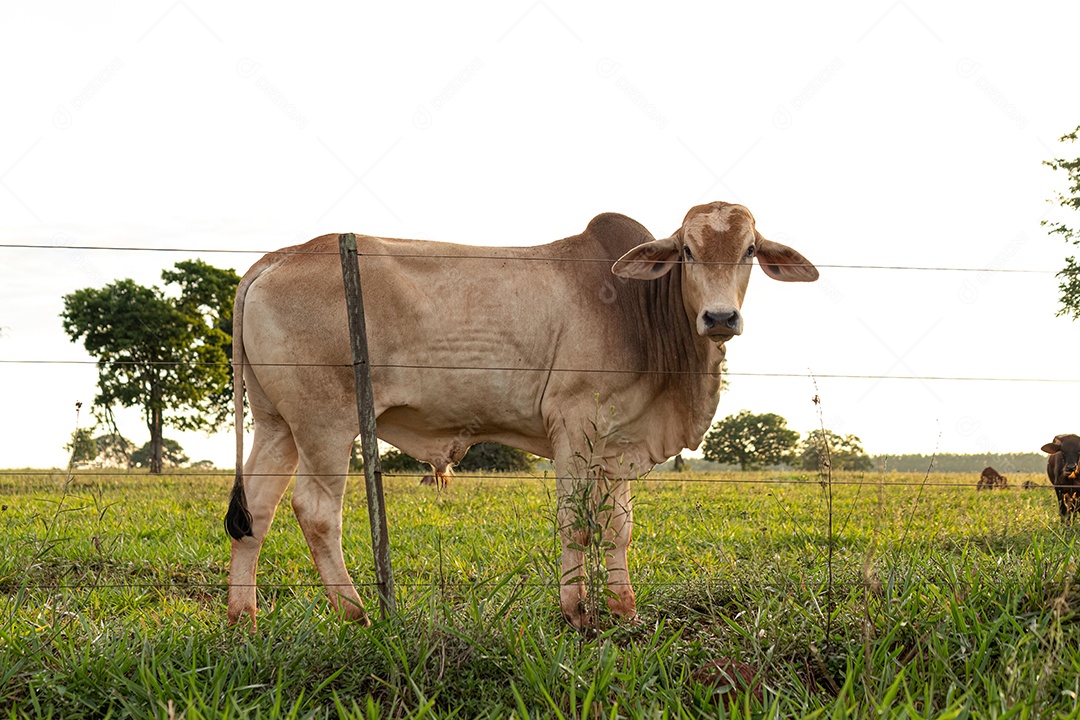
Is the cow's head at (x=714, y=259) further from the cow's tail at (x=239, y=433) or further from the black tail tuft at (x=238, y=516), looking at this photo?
the black tail tuft at (x=238, y=516)

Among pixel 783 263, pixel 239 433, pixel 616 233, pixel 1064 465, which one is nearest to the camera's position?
→ pixel 239 433

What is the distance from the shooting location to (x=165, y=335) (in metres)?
30.2

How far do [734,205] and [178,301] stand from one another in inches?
1126

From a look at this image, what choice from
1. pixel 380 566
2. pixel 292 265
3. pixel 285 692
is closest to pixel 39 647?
pixel 285 692

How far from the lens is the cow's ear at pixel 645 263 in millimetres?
5301

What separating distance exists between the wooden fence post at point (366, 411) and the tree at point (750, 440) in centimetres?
3376

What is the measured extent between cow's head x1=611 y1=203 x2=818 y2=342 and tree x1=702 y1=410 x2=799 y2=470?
3223 centimetres

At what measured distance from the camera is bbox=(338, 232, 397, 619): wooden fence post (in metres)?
4.17

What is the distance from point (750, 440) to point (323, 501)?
40872 mm

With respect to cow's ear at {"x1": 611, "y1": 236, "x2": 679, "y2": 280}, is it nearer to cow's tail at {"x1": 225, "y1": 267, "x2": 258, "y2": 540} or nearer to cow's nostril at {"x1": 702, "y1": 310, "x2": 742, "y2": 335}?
cow's nostril at {"x1": 702, "y1": 310, "x2": 742, "y2": 335}

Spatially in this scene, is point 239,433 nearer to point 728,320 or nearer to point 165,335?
point 728,320

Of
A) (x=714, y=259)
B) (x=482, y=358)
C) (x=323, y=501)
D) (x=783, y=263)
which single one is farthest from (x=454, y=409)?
(x=783, y=263)

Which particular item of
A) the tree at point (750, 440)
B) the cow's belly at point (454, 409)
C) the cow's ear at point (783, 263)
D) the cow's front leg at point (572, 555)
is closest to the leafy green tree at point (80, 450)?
the cow's belly at point (454, 409)

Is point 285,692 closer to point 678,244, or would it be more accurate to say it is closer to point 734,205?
point 678,244
